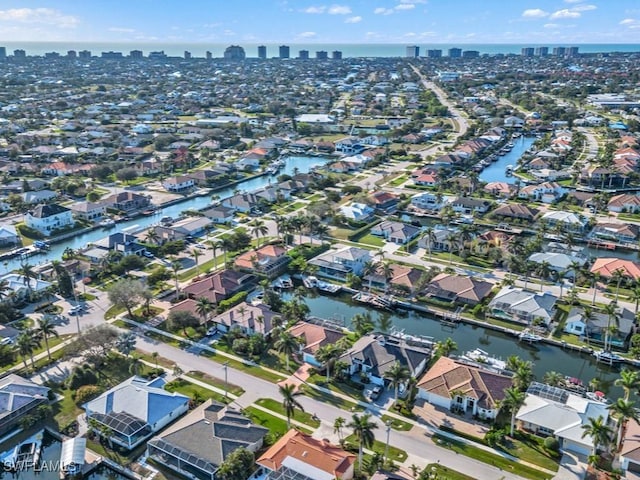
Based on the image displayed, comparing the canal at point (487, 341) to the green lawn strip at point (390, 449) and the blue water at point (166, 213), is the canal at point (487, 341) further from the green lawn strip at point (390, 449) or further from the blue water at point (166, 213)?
the blue water at point (166, 213)

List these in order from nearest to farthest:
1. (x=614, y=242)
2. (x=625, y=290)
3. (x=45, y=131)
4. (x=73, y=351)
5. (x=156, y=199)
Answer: (x=73, y=351)
(x=625, y=290)
(x=614, y=242)
(x=156, y=199)
(x=45, y=131)

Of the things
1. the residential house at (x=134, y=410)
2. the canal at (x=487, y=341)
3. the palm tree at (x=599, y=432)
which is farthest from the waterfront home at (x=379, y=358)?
the residential house at (x=134, y=410)

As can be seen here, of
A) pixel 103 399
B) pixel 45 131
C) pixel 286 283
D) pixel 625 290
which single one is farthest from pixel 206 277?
pixel 45 131

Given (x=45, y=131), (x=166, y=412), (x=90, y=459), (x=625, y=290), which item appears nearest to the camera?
(x=90, y=459)

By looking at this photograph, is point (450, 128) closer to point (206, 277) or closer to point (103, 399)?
point (206, 277)

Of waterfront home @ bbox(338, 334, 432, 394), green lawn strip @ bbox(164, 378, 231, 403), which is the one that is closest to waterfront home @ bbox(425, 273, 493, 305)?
waterfront home @ bbox(338, 334, 432, 394)

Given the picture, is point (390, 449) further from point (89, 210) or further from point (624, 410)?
point (89, 210)

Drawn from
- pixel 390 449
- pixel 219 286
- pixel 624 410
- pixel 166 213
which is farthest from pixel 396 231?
pixel 624 410
